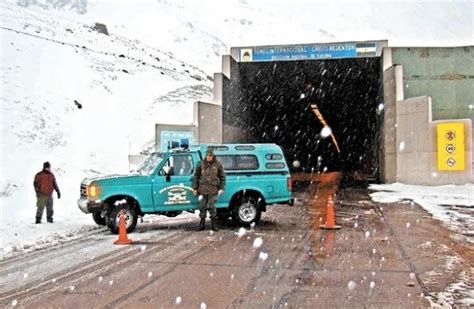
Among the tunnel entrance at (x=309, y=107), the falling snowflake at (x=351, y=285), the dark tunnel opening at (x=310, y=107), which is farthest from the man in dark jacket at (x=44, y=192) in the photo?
the dark tunnel opening at (x=310, y=107)

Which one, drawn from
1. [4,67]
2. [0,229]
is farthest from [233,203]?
[4,67]

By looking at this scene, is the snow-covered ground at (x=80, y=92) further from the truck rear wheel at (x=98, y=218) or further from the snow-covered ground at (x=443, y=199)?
the snow-covered ground at (x=443, y=199)

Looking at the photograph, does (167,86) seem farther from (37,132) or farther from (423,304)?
(423,304)

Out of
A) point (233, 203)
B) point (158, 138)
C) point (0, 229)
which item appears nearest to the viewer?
point (0, 229)

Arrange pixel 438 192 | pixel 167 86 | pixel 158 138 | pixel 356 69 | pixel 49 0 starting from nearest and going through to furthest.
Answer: pixel 438 192
pixel 158 138
pixel 356 69
pixel 167 86
pixel 49 0

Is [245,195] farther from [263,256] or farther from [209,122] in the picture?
[209,122]

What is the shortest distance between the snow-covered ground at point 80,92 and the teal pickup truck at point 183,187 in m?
1.16

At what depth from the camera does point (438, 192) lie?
21.5 m

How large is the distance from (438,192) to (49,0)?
64186 mm

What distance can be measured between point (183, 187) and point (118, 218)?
5.56ft

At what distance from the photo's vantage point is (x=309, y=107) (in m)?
43.3

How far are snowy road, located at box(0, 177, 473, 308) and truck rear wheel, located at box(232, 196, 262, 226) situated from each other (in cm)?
28

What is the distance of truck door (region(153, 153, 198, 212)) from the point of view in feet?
41.8

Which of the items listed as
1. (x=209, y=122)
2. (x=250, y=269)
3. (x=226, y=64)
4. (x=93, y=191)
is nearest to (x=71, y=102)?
(x=226, y=64)
